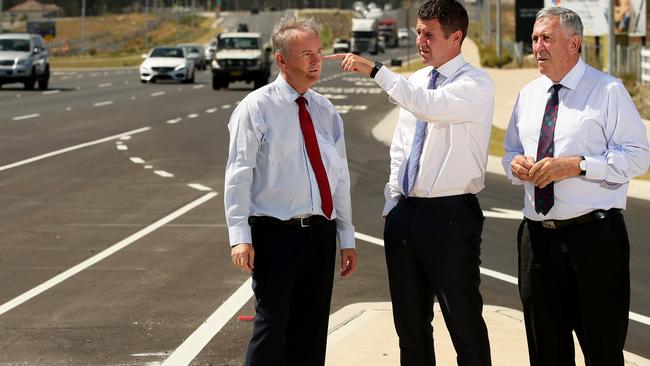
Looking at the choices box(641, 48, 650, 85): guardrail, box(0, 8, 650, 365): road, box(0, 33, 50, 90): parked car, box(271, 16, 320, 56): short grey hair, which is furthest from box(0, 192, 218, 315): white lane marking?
box(0, 33, 50, 90): parked car

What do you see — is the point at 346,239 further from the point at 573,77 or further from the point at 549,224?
the point at 573,77

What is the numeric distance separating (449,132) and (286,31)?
848 millimetres

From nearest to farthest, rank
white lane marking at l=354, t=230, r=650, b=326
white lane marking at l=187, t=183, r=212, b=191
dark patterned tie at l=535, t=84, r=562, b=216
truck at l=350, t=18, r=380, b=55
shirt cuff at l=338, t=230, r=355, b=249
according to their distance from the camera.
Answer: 1. dark patterned tie at l=535, t=84, r=562, b=216
2. shirt cuff at l=338, t=230, r=355, b=249
3. white lane marking at l=354, t=230, r=650, b=326
4. white lane marking at l=187, t=183, r=212, b=191
5. truck at l=350, t=18, r=380, b=55

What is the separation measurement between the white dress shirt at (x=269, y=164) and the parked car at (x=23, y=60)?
144ft

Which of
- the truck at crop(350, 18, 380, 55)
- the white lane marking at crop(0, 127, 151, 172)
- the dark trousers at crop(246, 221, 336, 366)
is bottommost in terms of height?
the white lane marking at crop(0, 127, 151, 172)

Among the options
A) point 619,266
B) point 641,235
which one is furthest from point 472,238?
point 641,235

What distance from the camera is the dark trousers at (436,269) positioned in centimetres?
634

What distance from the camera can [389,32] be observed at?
160 meters

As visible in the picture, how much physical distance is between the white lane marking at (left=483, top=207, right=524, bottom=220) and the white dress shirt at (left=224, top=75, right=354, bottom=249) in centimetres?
930

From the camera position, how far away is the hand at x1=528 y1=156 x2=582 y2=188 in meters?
6.13

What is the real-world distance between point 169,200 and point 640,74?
30609mm

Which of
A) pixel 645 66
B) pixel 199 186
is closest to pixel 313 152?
pixel 199 186

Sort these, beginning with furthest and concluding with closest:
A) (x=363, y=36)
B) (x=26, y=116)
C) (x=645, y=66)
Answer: (x=363, y=36) < (x=645, y=66) < (x=26, y=116)

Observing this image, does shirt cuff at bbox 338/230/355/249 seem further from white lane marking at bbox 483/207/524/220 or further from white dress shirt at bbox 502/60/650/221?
white lane marking at bbox 483/207/524/220
